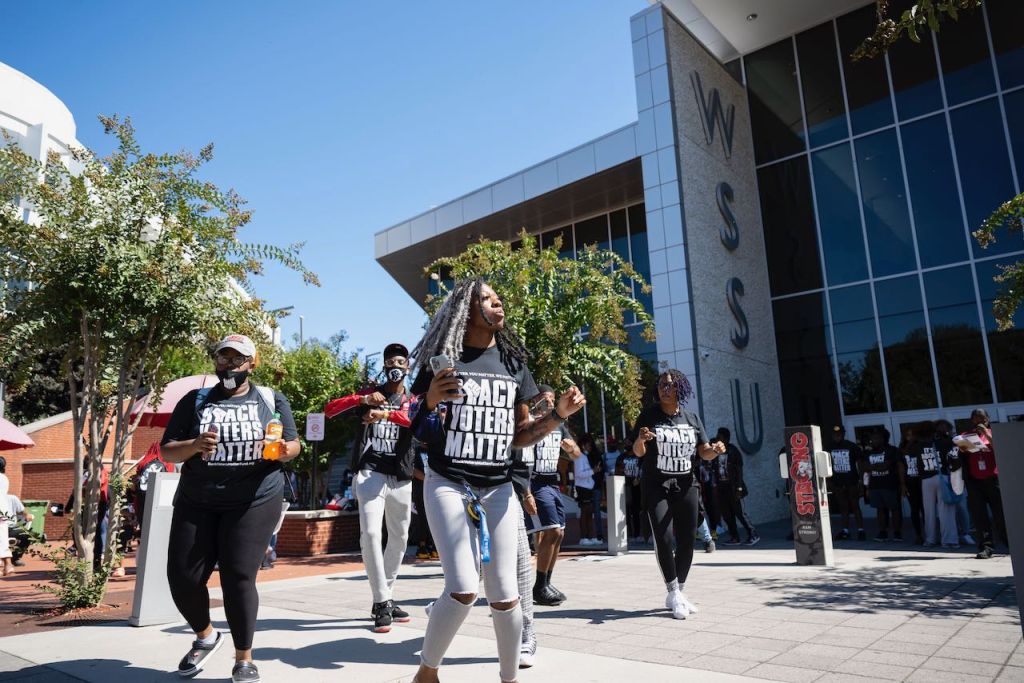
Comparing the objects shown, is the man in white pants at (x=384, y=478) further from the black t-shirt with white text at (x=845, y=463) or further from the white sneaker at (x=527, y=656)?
the black t-shirt with white text at (x=845, y=463)

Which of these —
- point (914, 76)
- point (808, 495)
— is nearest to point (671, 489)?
point (808, 495)

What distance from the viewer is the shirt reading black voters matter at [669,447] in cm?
533

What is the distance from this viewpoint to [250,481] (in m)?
3.79

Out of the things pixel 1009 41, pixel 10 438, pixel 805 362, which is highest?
pixel 1009 41

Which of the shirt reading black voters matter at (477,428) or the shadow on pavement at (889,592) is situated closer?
the shirt reading black voters matter at (477,428)

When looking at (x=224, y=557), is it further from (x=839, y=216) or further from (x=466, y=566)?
(x=839, y=216)

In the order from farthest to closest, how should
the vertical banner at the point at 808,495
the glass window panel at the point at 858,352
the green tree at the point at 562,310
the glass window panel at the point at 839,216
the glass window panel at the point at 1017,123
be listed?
the glass window panel at the point at 839,216, the glass window panel at the point at 858,352, the glass window panel at the point at 1017,123, the green tree at the point at 562,310, the vertical banner at the point at 808,495

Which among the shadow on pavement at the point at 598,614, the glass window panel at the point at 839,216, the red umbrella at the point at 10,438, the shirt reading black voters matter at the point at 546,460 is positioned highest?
the glass window panel at the point at 839,216

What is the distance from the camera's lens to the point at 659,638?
176 inches

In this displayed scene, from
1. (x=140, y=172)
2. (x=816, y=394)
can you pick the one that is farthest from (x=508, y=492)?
(x=816, y=394)

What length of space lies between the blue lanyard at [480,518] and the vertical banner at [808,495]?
626 cm

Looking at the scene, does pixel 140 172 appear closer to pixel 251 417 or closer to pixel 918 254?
pixel 251 417

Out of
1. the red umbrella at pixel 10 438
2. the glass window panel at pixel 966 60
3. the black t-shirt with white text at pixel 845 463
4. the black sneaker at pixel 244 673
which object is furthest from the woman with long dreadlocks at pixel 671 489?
the glass window panel at pixel 966 60

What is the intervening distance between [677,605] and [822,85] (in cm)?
1586
